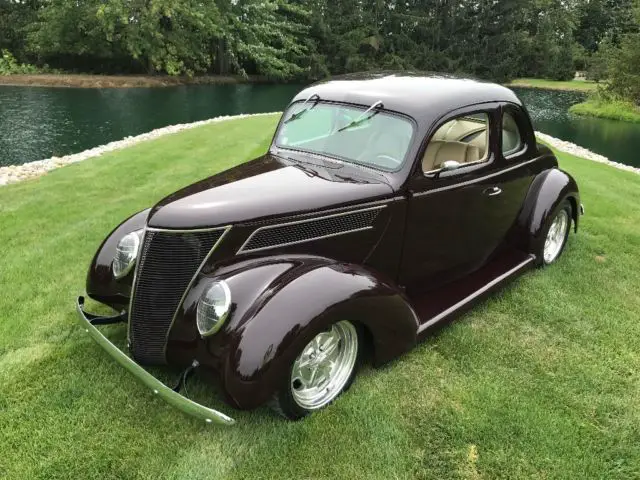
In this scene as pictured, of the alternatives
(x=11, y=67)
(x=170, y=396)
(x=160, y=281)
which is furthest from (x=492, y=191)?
(x=11, y=67)

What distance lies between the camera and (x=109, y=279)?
350 centimetres

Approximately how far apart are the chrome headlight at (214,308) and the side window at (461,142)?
1983mm

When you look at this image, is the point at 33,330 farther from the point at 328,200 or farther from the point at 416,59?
the point at 416,59

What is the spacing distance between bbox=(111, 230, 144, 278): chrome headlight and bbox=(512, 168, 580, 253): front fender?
3.38 meters

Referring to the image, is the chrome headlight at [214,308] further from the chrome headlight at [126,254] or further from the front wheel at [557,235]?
the front wheel at [557,235]

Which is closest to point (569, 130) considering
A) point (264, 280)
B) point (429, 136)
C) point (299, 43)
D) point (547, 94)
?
point (547, 94)

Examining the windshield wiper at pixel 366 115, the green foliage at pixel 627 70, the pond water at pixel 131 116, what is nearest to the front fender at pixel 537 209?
the windshield wiper at pixel 366 115

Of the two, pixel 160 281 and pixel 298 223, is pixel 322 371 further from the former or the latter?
pixel 160 281

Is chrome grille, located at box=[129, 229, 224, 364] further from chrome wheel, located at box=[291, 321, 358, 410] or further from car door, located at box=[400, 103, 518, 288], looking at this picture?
car door, located at box=[400, 103, 518, 288]

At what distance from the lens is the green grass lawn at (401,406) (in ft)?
8.91

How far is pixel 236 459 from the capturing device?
8.93 feet

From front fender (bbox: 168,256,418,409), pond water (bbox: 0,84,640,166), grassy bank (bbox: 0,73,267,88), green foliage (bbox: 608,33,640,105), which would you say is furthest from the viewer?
grassy bank (bbox: 0,73,267,88)

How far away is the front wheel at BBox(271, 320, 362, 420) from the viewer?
2.88 meters

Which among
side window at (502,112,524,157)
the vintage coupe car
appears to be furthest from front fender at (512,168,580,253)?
side window at (502,112,524,157)
